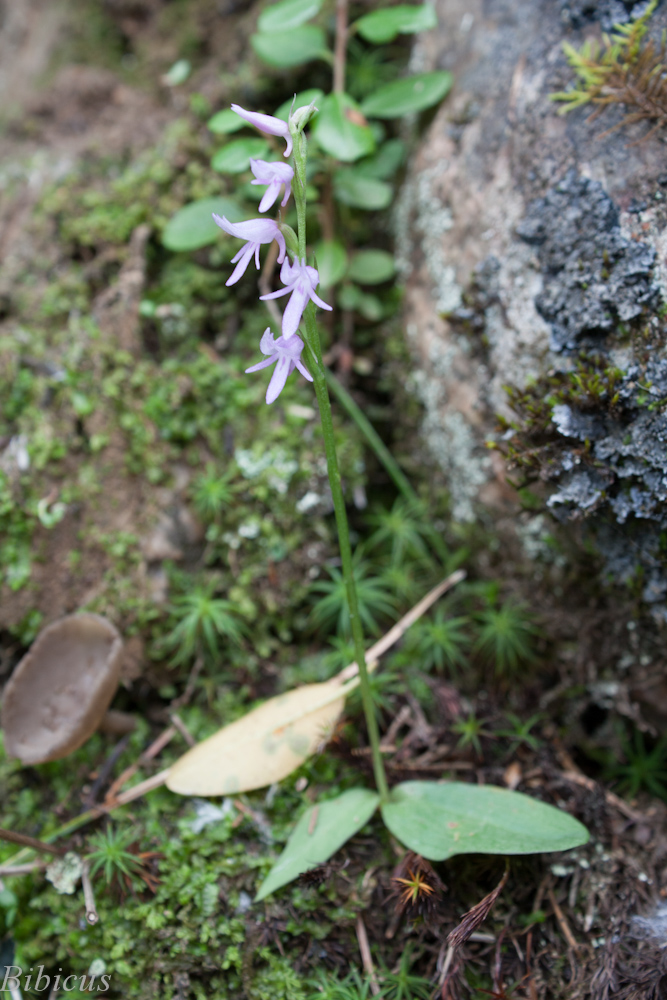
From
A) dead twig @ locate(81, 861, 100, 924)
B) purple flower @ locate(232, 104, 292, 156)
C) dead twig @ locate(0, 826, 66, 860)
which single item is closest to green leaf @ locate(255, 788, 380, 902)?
dead twig @ locate(81, 861, 100, 924)

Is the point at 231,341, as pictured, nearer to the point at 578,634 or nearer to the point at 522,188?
the point at 522,188

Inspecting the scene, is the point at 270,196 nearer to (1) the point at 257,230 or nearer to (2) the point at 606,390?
(1) the point at 257,230

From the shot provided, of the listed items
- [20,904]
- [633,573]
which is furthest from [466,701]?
[20,904]

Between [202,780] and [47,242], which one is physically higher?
[47,242]

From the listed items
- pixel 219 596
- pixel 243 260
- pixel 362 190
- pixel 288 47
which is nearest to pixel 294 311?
pixel 243 260

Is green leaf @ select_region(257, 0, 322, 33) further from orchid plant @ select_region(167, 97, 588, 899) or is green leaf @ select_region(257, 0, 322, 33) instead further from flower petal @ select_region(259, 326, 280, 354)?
flower petal @ select_region(259, 326, 280, 354)

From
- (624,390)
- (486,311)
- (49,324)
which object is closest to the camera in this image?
(624,390)
